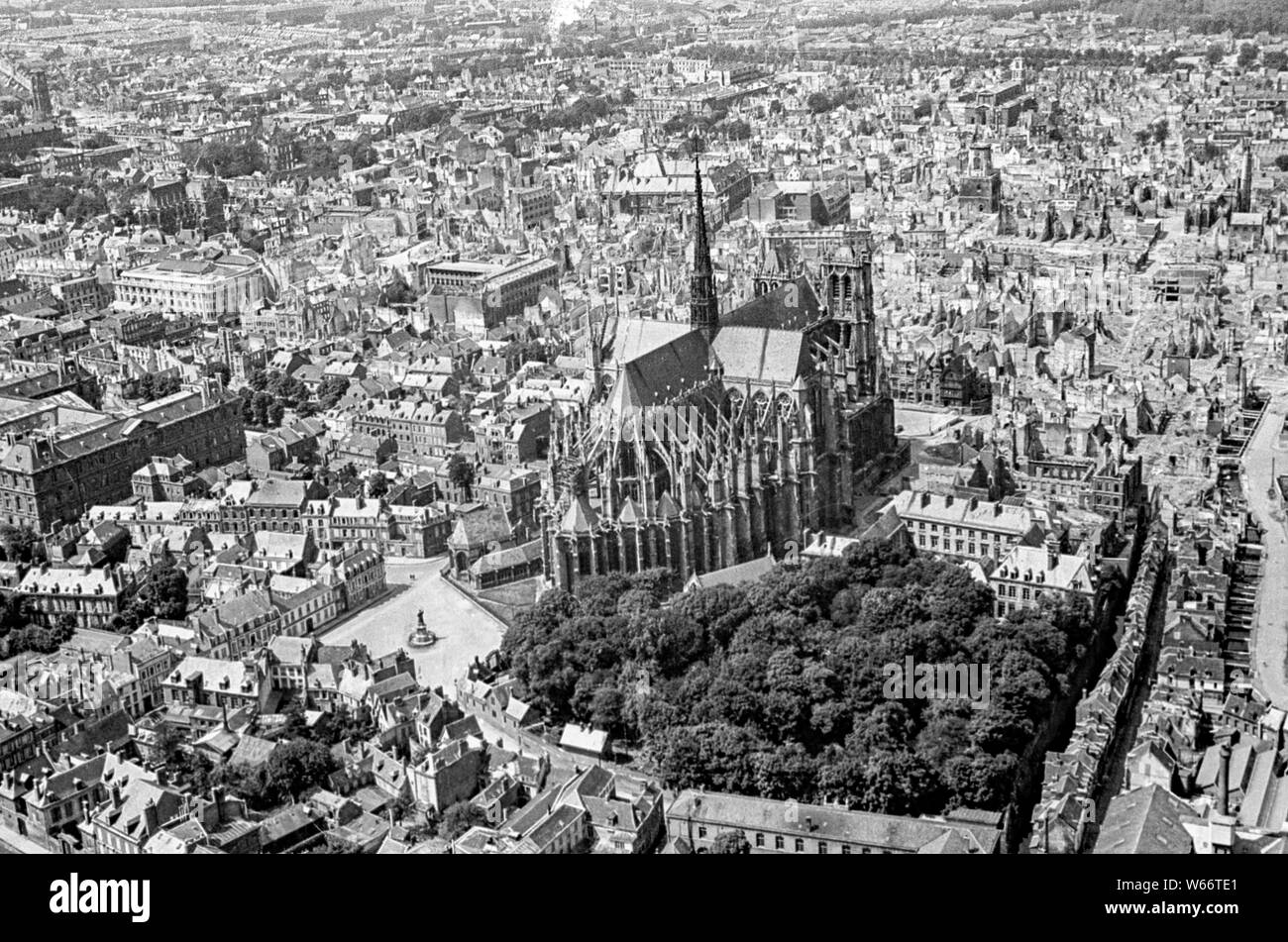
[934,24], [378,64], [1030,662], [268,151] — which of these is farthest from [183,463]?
[934,24]

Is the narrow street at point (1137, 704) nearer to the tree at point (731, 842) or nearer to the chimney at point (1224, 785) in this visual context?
the chimney at point (1224, 785)

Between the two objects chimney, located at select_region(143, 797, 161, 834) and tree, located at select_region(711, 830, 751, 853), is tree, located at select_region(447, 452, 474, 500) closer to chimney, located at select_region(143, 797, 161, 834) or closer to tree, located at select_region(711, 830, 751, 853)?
chimney, located at select_region(143, 797, 161, 834)

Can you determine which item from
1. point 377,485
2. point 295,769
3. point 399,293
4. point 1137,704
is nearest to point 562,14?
point 399,293

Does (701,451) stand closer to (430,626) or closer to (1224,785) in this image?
(430,626)

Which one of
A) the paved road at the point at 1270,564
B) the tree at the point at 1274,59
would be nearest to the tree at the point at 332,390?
the paved road at the point at 1270,564
